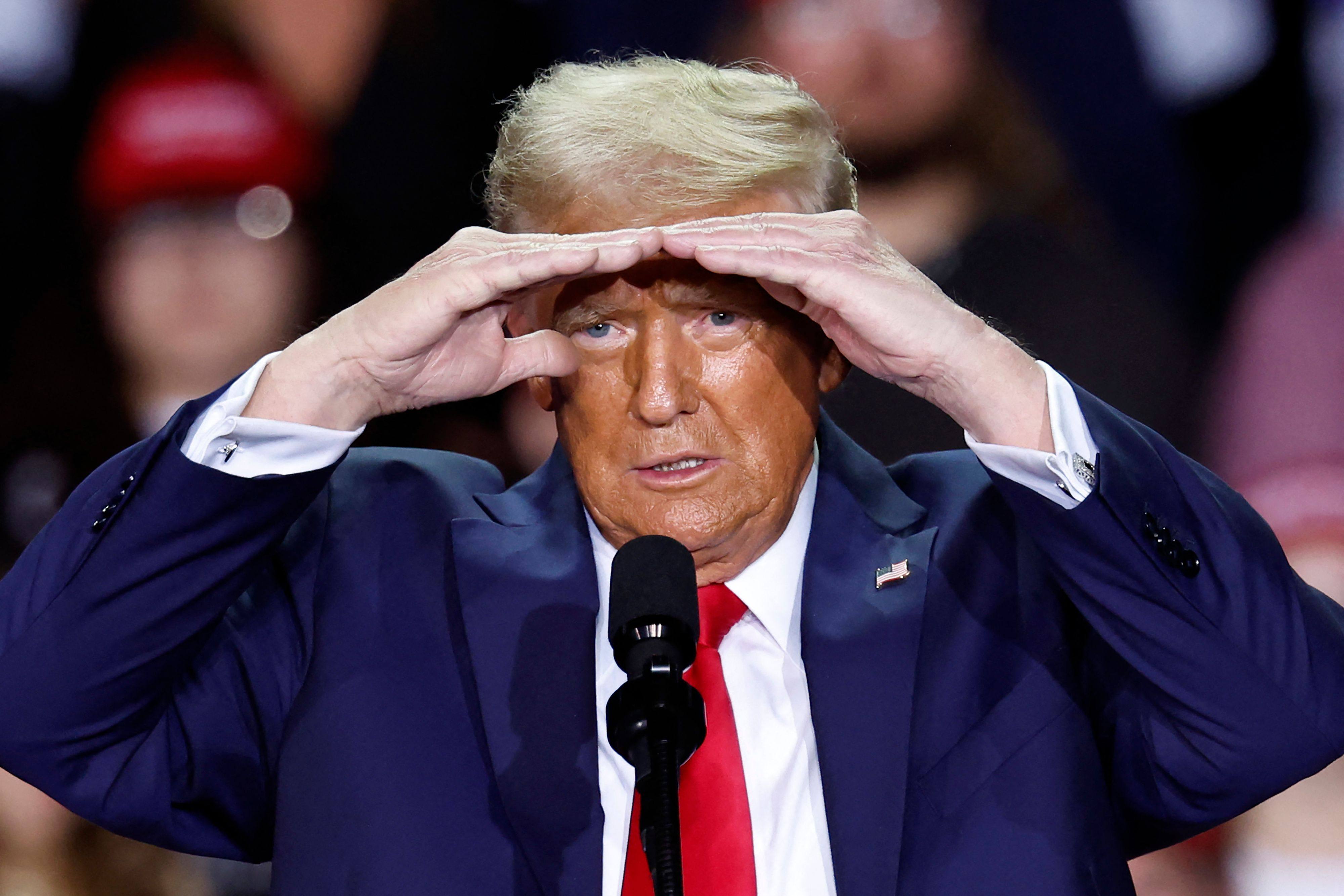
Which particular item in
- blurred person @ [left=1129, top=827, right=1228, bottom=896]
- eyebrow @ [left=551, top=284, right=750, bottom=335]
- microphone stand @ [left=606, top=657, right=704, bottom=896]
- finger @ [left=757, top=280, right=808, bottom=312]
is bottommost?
blurred person @ [left=1129, top=827, right=1228, bottom=896]

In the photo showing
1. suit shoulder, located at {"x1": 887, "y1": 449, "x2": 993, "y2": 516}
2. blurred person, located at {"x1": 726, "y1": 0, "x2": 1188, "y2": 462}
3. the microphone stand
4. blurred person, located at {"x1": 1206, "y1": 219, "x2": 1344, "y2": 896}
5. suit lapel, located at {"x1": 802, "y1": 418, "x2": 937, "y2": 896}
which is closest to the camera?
the microphone stand

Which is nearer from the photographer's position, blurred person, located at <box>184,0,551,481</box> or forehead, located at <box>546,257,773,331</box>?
forehead, located at <box>546,257,773,331</box>

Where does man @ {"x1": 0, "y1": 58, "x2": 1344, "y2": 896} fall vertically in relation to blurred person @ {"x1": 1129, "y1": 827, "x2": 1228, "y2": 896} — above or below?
above

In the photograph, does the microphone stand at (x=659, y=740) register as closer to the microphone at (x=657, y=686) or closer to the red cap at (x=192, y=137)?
the microphone at (x=657, y=686)

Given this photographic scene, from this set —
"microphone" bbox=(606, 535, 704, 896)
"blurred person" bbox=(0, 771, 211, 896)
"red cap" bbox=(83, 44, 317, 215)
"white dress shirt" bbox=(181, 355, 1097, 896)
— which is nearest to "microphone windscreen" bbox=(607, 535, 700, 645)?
"microphone" bbox=(606, 535, 704, 896)

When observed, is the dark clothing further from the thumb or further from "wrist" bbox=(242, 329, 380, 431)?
"wrist" bbox=(242, 329, 380, 431)

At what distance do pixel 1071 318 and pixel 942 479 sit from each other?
27.9 inches

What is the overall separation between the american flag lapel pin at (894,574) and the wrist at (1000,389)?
0.88 ft

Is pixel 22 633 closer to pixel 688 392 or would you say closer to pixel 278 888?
pixel 278 888

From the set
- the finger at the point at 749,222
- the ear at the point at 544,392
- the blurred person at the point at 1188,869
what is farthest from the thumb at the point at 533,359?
the blurred person at the point at 1188,869

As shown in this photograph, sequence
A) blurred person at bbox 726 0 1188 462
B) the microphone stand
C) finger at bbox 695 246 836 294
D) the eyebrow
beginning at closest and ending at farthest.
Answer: the microphone stand < finger at bbox 695 246 836 294 < the eyebrow < blurred person at bbox 726 0 1188 462

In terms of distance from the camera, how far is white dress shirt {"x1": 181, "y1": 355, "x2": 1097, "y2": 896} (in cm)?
165

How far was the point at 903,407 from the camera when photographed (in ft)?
8.91

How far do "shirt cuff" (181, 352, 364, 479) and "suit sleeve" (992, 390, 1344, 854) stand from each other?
31.9 inches
